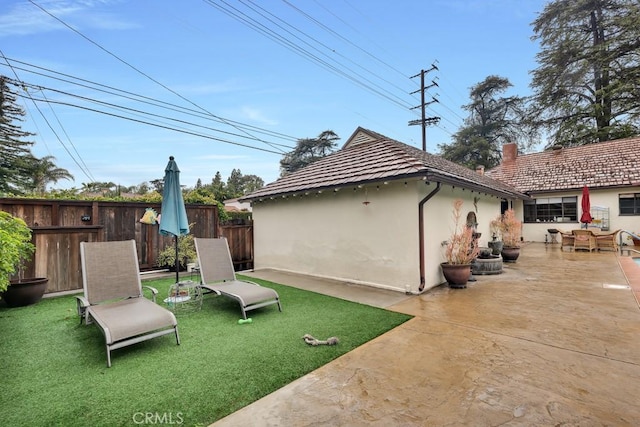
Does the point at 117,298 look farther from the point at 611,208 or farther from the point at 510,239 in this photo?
the point at 611,208

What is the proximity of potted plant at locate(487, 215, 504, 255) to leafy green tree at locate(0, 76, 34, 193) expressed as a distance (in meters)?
41.3

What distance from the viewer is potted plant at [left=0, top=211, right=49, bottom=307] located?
148 inches

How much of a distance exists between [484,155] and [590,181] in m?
18.1

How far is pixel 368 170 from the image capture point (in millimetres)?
8055

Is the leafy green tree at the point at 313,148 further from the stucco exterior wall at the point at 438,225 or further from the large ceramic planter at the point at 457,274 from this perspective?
the large ceramic planter at the point at 457,274

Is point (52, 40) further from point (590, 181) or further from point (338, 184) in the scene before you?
point (590, 181)

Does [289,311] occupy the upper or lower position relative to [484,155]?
lower

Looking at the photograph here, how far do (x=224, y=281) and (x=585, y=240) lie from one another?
51.0 feet

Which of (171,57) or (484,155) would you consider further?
(484,155)

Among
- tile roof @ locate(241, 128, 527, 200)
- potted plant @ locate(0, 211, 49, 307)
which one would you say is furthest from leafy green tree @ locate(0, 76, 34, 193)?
tile roof @ locate(241, 128, 527, 200)

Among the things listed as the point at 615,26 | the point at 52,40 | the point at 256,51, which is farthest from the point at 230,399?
the point at 615,26

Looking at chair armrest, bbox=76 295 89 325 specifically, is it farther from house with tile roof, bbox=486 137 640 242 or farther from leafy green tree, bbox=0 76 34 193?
leafy green tree, bbox=0 76 34 193

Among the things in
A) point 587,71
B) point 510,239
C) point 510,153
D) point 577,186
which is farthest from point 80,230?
point 587,71

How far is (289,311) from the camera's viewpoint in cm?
548
